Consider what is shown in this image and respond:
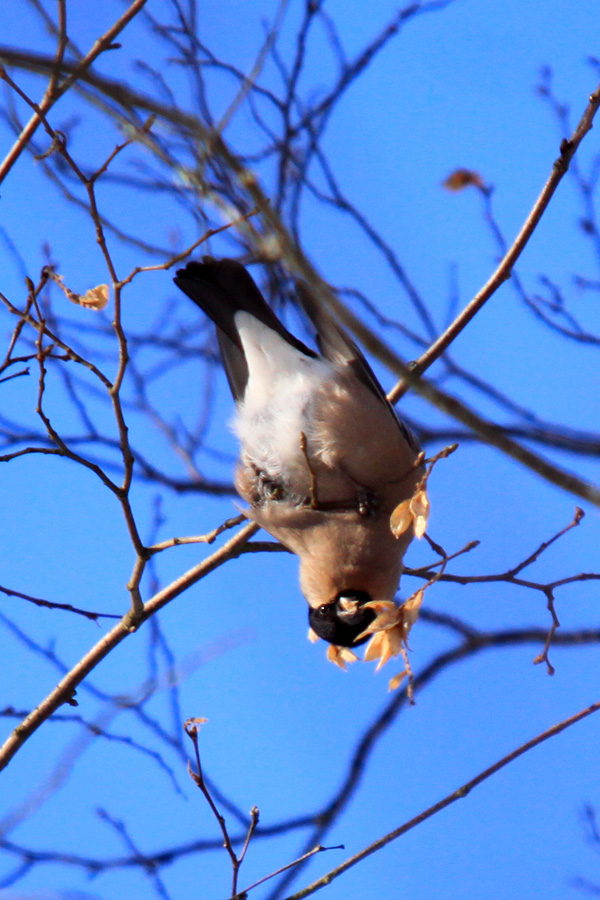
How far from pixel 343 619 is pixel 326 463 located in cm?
50

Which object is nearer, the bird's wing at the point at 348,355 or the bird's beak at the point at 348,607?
the bird's beak at the point at 348,607

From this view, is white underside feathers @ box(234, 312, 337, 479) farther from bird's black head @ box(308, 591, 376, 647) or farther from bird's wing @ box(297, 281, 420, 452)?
bird's black head @ box(308, 591, 376, 647)

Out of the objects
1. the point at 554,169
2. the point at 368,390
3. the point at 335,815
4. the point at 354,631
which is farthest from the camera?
the point at 368,390

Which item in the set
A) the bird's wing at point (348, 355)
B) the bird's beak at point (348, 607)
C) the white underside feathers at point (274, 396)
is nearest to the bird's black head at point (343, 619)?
the bird's beak at point (348, 607)

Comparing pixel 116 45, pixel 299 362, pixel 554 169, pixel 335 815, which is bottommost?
pixel 335 815

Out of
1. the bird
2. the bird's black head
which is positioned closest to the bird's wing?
the bird

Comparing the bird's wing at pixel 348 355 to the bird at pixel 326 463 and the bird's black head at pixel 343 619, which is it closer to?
the bird at pixel 326 463

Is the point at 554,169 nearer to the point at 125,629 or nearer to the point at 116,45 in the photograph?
the point at 116,45

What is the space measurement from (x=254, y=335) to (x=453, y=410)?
237 centimetres

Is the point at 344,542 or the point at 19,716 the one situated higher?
the point at 344,542

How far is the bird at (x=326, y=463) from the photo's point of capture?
9.59ft

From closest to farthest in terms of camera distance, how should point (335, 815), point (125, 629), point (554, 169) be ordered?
point (554, 169) → point (125, 629) → point (335, 815)

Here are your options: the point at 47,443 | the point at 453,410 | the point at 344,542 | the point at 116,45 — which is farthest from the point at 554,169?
the point at 47,443

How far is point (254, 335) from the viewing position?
11.0ft
